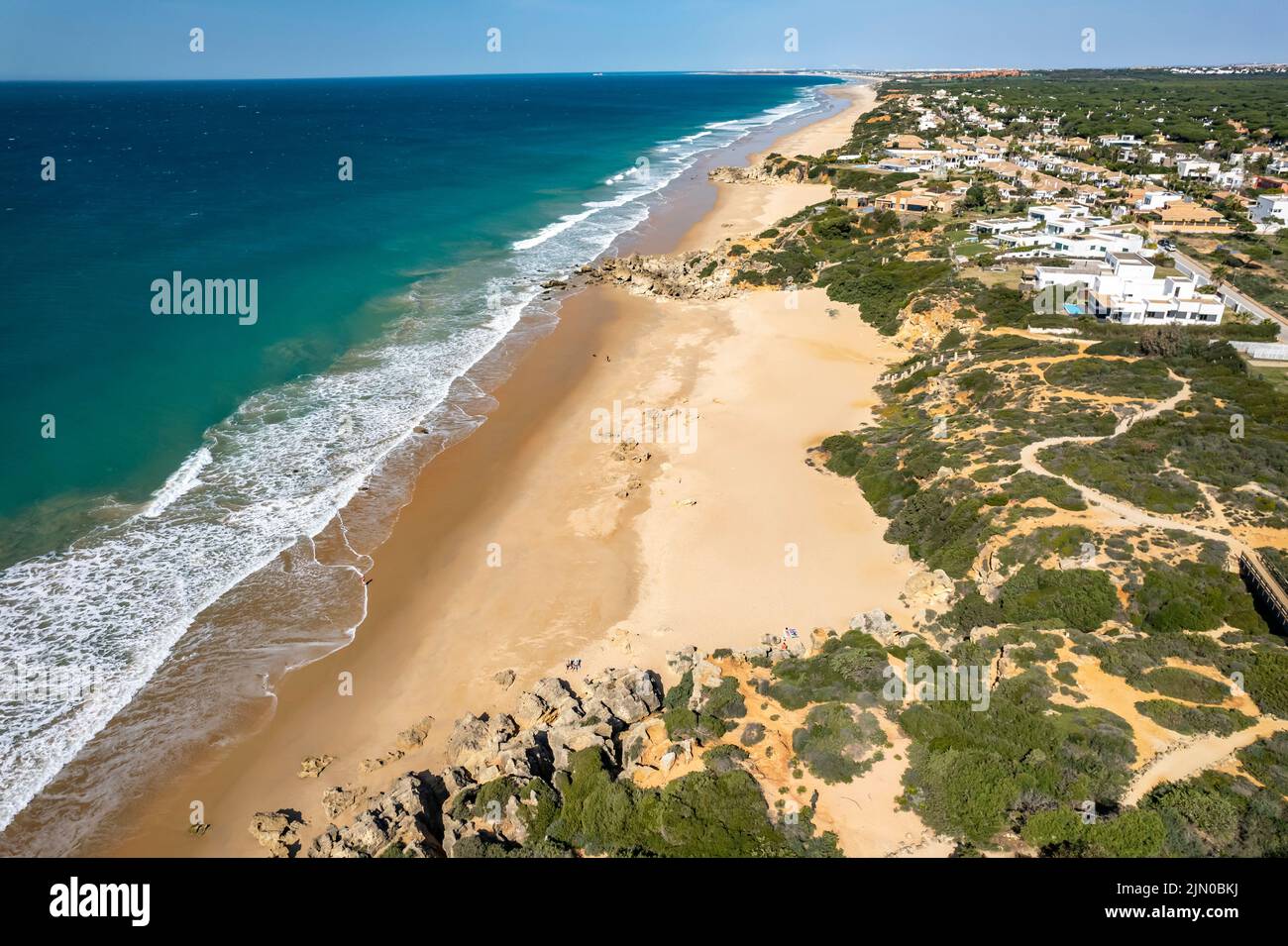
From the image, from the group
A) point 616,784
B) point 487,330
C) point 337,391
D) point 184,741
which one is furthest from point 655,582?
point 487,330

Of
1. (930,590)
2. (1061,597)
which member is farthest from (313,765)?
(1061,597)

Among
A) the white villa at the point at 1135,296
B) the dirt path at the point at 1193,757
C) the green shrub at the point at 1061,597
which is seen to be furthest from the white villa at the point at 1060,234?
the dirt path at the point at 1193,757

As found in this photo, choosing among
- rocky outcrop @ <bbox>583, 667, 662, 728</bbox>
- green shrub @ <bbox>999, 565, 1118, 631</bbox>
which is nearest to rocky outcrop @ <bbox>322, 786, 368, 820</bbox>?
rocky outcrop @ <bbox>583, 667, 662, 728</bbox>

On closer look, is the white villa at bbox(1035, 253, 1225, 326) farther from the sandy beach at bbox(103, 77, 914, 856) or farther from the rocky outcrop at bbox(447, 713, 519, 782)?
the rocky outcrop at bbox(447, 713, 519, 782)

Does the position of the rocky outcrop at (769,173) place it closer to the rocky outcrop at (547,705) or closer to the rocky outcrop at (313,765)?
the rocky outcrop at (547,705)

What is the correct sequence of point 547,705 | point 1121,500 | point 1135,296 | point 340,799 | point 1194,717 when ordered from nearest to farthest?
point 1194,717
point 340,799
point 547,705
point 1121,500
point 1135,296

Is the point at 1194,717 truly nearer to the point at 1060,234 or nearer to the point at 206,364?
the point at 1060,234
